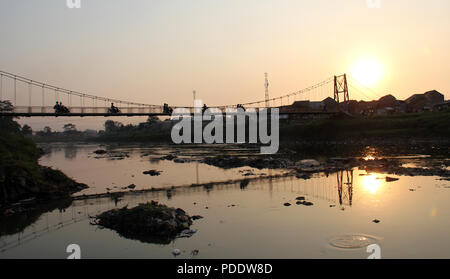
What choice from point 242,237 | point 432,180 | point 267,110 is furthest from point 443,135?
point 242,237

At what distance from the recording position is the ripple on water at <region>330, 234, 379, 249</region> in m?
12.7

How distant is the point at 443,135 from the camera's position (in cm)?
5869

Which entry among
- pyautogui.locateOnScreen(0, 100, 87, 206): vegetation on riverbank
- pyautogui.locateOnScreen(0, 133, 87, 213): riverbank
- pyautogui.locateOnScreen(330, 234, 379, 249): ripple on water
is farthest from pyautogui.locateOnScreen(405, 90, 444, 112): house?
pyautogui.locateOnScreen(0, 133, 87, 213): riverbank

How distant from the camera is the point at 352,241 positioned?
517 inches

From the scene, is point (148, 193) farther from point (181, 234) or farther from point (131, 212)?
point (181, 234)

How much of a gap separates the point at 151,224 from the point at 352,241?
25.6 feet

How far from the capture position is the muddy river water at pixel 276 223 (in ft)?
41.8

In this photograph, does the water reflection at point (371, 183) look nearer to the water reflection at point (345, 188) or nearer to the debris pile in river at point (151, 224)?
the water reflection at point (345, 188)

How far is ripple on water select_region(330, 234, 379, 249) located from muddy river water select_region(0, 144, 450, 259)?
0.03 metres

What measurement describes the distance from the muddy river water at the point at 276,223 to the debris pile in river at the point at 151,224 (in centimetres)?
46

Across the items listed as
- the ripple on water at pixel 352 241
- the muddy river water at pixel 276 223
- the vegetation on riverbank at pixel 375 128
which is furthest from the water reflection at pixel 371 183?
the vegetation on riverbank at pixel 375 128

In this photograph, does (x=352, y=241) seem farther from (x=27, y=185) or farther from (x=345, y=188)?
(x=27, y=185)

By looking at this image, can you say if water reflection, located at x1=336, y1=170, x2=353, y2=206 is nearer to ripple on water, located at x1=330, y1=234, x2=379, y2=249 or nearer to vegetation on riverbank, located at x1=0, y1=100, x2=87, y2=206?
ripple on water, located at x1=330, y1=234, x2=379, y2=249
